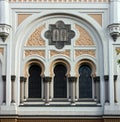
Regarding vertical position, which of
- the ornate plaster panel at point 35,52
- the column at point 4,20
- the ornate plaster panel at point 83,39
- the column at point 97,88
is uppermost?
the column at point 4,20

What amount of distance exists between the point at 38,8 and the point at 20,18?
1.03 meters

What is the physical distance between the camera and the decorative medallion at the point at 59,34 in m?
31.9

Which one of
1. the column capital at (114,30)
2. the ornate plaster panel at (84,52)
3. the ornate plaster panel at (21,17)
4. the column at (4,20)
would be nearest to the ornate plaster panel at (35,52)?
the column at (4,20)

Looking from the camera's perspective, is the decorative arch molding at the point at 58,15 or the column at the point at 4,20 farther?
the decorative arch molding at the point at 58,15

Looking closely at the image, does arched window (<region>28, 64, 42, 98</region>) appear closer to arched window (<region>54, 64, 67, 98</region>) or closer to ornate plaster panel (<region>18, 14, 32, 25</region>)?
arched window (<region>54, 64, 67, 98</region>)

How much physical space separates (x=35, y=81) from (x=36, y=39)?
82.7 inches

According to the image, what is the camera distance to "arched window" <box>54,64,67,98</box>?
31.5 meters

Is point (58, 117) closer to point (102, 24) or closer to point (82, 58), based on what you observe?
point (82, 58)

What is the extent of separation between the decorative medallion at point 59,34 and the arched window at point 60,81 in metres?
1.10

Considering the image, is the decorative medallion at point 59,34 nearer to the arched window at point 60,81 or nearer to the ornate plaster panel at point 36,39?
the ornate plaster panel at point 36,39

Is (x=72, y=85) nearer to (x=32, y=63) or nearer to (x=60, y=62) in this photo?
(x=60, y=62)

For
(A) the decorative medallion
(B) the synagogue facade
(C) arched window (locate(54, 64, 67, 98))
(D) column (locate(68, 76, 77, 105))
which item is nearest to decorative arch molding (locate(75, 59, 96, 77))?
(B) the synagogue facade

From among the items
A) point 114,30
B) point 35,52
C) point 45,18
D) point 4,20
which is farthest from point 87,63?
point 4,20

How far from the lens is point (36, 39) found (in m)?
32.0
